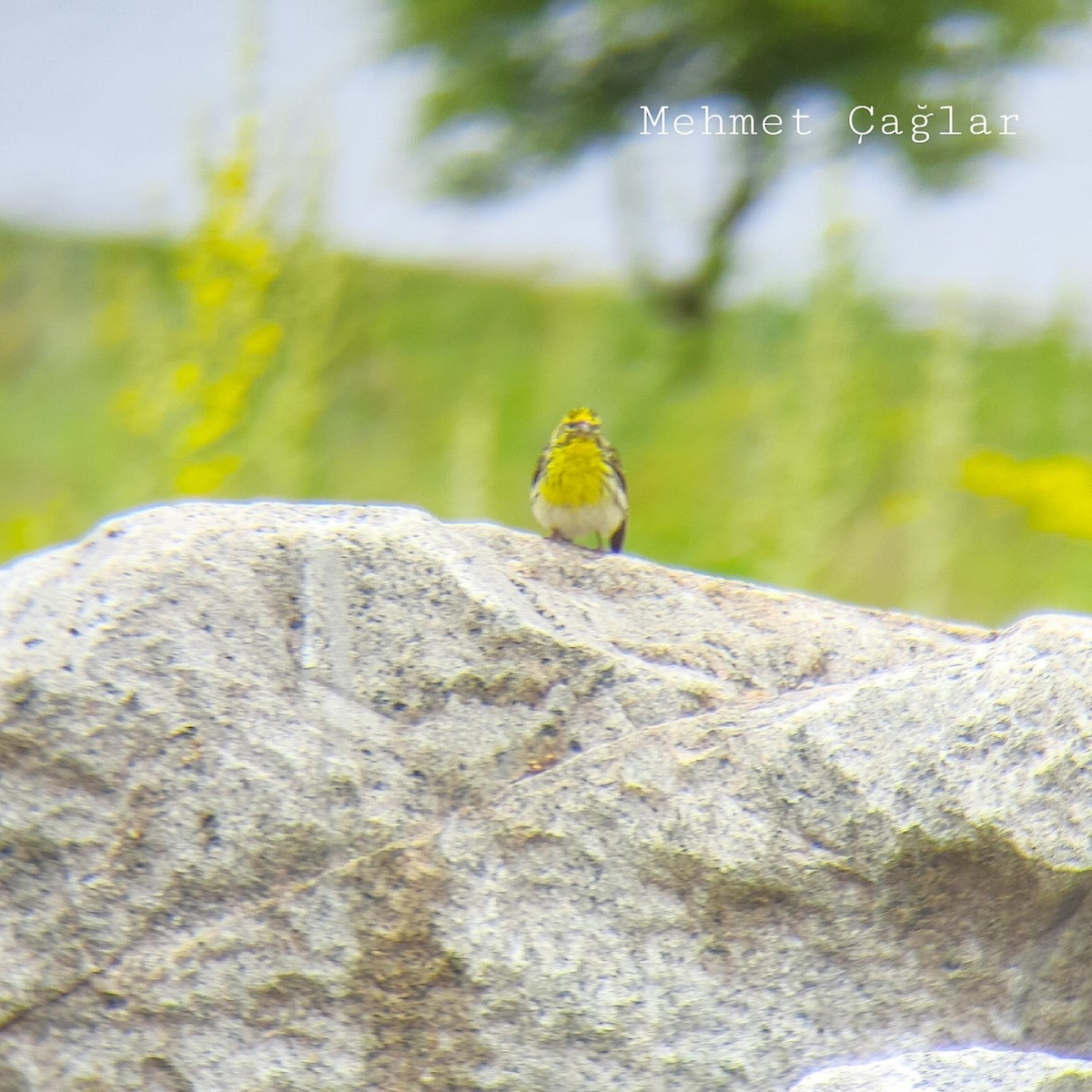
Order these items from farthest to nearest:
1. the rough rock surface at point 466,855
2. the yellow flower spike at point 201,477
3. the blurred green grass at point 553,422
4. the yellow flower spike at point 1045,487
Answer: the yellow flower spike at point 1045,487 < the blurred green grass at point 553,422 < the yellow flower spike at point 201,477 < the rough rock surface at point 466,855

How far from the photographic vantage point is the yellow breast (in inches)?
162

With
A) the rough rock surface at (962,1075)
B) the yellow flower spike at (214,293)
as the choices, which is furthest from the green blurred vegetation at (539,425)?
the rough rock surface at (962,1075)

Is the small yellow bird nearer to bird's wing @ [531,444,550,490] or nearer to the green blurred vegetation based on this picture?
bird's wing @ [531,444,550,490]

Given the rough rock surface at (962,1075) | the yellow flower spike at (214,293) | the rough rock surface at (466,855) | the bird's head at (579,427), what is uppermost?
the yellow flower spike at (214,293)

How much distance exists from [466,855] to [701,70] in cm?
1706

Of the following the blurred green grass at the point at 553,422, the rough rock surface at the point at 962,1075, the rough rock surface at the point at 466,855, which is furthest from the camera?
the blurred green grass at the point at 553,422

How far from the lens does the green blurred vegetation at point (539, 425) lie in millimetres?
5586

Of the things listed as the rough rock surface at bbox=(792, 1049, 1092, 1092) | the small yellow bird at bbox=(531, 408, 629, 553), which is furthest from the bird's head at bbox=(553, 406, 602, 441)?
the rough rock surface at bbox=(792, 1049, 1092, 1092)

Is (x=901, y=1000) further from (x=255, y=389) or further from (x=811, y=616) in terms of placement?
(x=255, y=389)

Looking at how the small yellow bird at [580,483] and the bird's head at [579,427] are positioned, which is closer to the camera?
the small yellow bird at [580,483]

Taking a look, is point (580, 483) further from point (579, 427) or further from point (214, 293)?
point (214, 293)

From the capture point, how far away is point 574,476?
4.11 metres

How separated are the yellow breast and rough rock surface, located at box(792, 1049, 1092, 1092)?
74.6 inches

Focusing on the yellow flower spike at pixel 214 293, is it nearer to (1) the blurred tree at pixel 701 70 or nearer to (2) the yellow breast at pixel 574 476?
(2) the yellow breast at pixel 574 476
